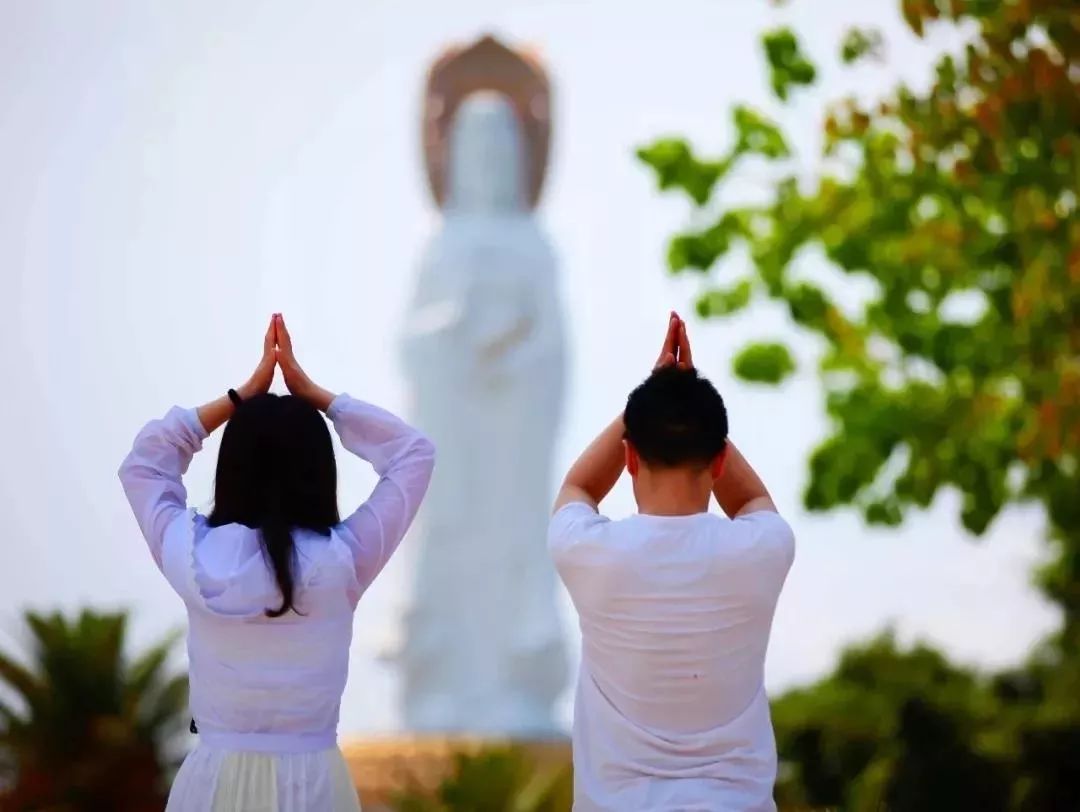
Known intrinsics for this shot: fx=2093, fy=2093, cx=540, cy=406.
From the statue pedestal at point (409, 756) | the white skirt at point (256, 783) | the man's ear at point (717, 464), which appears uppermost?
the man's ear at point (717, 464)

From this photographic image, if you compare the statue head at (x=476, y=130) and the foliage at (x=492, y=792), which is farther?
the statue head at (x=476, y=130)

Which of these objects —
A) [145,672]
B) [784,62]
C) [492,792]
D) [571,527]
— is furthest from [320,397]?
[145,672]

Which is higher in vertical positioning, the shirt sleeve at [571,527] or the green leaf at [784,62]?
the green leaf at [784,62]

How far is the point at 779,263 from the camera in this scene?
10617 millimetres

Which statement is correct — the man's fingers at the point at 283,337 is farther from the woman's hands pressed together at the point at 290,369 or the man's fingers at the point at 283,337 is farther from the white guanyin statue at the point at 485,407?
the white guanyin statue at the point at 485,407

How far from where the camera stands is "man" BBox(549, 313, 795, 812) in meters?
3.67

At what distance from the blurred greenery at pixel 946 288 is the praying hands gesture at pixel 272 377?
4.83 metres

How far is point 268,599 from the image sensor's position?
12.5 ft

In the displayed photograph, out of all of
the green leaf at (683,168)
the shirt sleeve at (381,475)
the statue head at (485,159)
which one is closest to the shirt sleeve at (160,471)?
the shirt sleeve at (381,475)

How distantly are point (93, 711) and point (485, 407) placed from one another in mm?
6748

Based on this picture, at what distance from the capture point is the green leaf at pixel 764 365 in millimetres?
10773

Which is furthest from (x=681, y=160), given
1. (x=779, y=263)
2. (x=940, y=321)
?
(x=940, y=321)

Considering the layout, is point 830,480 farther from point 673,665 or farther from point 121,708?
point 673,665

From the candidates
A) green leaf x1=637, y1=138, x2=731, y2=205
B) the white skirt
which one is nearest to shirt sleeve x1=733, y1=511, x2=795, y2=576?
the white skirt
